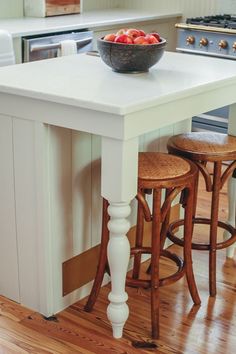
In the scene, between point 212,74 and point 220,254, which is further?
point 220,254

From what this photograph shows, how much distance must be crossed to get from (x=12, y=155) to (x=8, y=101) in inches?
8.7

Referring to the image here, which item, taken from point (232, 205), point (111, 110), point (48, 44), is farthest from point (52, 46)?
point (111, 110)

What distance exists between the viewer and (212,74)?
258 cm

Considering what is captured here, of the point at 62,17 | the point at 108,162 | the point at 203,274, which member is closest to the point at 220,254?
the point at 203,274

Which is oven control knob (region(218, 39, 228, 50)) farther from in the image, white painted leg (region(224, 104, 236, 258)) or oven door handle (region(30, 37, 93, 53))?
white painted leg (region(224, 104, 236, 258))

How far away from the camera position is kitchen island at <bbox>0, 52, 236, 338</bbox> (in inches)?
82.8

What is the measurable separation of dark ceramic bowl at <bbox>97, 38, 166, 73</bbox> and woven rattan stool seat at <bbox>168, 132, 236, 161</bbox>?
1.26 feet

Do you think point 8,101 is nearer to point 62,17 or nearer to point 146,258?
point 146,258

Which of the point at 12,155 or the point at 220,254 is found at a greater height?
the point at 12,155

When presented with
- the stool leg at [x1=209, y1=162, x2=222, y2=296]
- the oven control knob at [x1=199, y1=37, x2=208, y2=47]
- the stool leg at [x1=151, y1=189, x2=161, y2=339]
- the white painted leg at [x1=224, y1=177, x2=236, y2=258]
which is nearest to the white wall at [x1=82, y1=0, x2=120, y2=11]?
the oven control knob at [x1=199, y1=37, x2=208, y2=47]

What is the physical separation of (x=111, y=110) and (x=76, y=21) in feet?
7.78

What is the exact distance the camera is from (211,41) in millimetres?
4270

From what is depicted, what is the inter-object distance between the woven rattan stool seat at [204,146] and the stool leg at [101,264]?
1.53 feet

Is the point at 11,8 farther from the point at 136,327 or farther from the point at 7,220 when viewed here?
the point at 136,327
